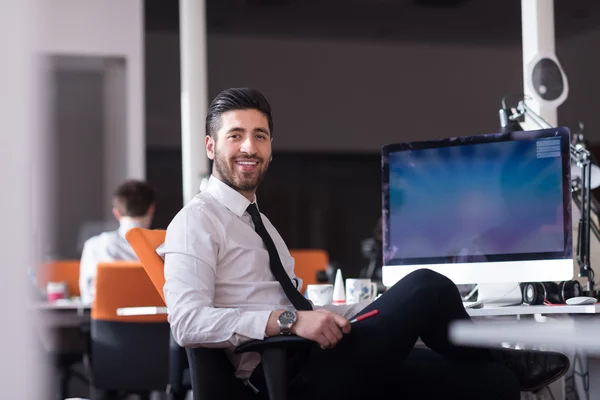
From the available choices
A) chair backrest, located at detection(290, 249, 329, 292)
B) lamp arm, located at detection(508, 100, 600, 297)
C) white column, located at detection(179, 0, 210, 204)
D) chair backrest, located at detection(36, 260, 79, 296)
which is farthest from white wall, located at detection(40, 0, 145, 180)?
lamp arm, located at detection(508, 100, 600, 297)

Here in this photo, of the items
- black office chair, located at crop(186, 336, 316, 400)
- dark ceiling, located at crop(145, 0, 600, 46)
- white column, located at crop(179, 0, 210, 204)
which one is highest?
dark ceiling, located at crop(145, 0, 600, 46)

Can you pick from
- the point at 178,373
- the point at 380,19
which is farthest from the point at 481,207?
the point at 380,19

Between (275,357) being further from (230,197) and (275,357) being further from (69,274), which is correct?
(69,274)

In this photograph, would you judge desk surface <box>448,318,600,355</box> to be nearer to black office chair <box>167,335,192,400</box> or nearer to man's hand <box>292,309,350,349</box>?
man's hand <box>292,309,350,349</box>

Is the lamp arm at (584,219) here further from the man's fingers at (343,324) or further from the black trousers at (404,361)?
the man's fingers at (343,324)

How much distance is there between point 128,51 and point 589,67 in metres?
5.33

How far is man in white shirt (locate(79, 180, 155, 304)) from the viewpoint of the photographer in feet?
14.6

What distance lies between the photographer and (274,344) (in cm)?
191

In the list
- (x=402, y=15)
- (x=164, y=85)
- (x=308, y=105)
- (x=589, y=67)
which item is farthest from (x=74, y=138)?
(x=589, y=67)

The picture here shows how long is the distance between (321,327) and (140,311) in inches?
70.3

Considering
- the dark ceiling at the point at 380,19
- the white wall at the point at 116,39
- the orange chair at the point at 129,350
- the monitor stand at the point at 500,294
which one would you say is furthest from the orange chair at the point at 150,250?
the dark ceiling at the point at 380,19

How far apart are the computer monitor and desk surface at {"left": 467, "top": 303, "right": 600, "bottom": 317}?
116 millimetres

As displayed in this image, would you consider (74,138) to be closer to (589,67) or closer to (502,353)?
(589,67)

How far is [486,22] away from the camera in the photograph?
9602 mm
